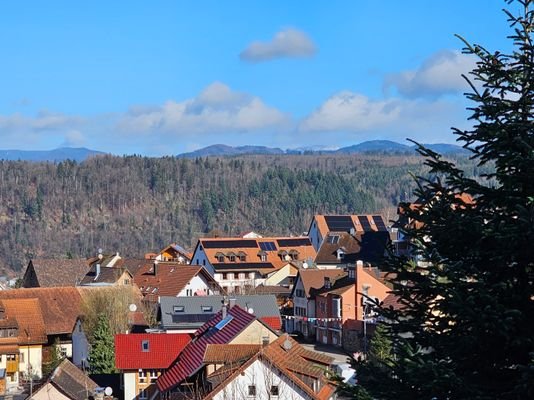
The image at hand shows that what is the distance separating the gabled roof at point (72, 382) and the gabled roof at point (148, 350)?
1.32 m

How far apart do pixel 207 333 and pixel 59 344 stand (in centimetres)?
1508

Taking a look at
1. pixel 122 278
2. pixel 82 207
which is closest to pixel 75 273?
pixel 122 278

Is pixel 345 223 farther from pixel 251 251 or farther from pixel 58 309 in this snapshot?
pixel 58 309

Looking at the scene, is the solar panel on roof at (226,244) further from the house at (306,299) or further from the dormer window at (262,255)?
the house at (306,299)

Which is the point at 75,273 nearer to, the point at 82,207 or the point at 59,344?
the point at 59,344

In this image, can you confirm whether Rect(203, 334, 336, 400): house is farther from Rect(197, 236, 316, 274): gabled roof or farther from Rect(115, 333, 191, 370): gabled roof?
Rect(197, 236, 316, 274): gabled roof

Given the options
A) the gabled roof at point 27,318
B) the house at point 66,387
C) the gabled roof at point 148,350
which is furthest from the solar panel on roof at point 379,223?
the house at point 66,387

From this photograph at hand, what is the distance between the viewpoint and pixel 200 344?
27.9 meters

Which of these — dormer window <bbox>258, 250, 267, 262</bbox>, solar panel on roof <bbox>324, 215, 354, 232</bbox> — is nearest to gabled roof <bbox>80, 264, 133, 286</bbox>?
dormer window <bbox>258, 250, 267, 262</bbox>

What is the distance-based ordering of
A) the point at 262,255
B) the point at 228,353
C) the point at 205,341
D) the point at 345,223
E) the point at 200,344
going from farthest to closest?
the point at 345,223 < the point at 262,255 < the point at 205,341 < the point at 200,344 < the point at 228,353

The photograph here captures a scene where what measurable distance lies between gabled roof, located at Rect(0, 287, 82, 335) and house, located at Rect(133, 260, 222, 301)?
4.92 metres

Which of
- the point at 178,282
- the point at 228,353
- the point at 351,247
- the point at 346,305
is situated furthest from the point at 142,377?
the point at 351,247

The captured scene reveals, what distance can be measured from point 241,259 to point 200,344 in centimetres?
4058

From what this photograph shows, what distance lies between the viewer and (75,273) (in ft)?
197
